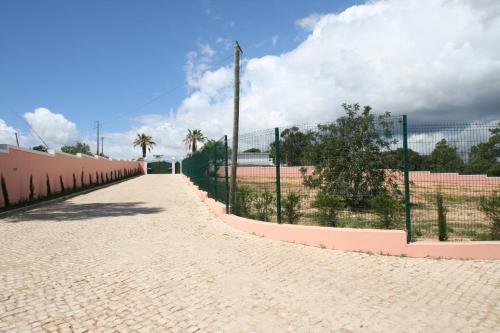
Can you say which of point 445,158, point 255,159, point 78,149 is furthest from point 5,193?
point 78,149

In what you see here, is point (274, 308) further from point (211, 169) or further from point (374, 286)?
point (211, 169)

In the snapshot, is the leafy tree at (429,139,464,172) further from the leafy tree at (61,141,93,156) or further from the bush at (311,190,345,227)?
the leafy tree at (61,141,93,156)

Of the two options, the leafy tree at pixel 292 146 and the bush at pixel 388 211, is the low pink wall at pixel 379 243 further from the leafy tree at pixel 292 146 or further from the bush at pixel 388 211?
the leafy tree at pixel 292 146

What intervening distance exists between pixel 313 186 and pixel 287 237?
1.68 metres

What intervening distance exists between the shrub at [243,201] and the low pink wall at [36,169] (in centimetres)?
977

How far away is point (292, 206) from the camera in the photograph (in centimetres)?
845

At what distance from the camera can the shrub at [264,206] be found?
9055mm

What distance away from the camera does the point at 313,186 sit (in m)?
8.66

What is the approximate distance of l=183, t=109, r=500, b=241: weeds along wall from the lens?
6.65 metres

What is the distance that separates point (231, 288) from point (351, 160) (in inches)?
294

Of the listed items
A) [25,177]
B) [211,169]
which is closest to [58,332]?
[211,169]

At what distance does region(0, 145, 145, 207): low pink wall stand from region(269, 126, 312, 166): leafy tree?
39.3 feet

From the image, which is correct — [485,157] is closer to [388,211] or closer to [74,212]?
[388,211]

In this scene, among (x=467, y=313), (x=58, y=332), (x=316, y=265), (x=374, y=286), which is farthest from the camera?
(x=316, y=265)
